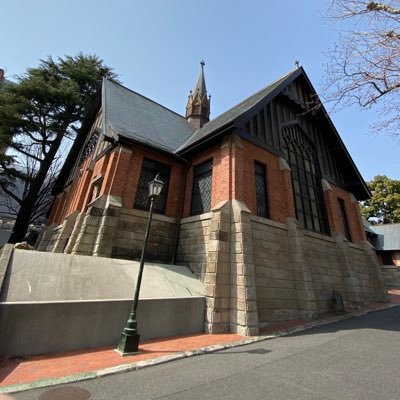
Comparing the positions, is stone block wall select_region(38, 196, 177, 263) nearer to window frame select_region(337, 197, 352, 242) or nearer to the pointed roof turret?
window frame select_region(337, 197, 352, 242)

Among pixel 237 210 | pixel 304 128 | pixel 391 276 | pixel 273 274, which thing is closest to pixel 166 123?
pixel 304 128

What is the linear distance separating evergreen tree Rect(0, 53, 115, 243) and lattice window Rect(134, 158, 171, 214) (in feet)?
44.1

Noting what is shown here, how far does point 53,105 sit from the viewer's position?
66.8 ft

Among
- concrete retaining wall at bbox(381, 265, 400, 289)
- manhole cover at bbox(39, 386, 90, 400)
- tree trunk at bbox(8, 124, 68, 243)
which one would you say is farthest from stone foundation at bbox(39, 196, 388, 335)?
concrete retaining wall at bbox(381, 265, 400, 289)

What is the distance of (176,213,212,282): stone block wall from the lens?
8984 millimetres

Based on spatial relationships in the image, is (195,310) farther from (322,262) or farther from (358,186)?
(358,186)

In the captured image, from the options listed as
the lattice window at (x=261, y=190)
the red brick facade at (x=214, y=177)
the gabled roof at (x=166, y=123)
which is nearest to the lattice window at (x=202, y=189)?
the red brick facade at (x=214, y=177)

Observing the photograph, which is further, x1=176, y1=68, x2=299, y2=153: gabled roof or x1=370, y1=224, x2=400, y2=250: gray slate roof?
x1=370, y1=224, x2=400, y2=250: gray slate roof

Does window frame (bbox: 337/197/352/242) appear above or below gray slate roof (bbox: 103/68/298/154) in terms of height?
below

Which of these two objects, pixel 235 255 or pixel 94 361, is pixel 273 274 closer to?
pixel 235 255

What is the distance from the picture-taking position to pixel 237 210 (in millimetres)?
8500

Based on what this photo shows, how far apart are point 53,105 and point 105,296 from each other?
20291 mm

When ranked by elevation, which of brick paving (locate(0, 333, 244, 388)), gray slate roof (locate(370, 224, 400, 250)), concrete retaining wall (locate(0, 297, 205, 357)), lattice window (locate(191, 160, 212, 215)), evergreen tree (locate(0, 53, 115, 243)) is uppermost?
evergreen tree (locate(0, 53, 115, 243))

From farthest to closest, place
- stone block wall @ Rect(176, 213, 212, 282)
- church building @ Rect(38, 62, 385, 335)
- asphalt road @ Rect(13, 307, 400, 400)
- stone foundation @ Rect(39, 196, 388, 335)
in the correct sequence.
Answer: stone block wall @ Rect(176, 213, 212, 282) < church building @ Rect(38, 62, 385, 335) < stone foundation @ Rect(39, 196, 388, 335) < asphalt road @ Rect(13, 307, 400, 400)
